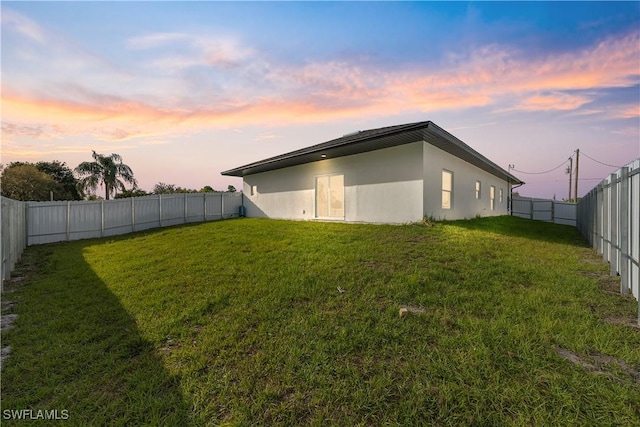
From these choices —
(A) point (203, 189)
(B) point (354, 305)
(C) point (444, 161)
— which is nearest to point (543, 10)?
(C) point (444, 161)

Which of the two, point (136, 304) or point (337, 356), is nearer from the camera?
point (337, 356)

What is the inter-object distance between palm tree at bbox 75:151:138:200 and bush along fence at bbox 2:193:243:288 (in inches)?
495

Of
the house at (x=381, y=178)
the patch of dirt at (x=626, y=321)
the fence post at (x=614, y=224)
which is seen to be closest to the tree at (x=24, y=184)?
the house at (x=381, y=178)

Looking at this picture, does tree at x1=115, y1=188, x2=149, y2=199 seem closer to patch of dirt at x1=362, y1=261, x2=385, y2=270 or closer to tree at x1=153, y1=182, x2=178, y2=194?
tree at x1=153, y1=182, x2=178, y2=194

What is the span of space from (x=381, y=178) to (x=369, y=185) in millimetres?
565

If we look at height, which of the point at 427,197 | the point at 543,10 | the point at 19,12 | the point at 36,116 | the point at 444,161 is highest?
the point at 543,10

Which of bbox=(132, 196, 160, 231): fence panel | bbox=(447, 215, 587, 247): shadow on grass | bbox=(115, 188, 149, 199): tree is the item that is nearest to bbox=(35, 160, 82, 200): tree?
bbox=(115, 188, 149, 199): tree

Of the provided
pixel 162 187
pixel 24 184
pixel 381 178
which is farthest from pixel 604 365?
pixel 24 184

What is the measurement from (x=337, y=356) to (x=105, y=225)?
13.6 m

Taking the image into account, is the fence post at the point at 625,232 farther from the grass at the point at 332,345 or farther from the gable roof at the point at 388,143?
the gable roof at the point at 388,143

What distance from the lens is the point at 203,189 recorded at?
87.7ft

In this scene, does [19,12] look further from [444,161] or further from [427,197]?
[444,161]

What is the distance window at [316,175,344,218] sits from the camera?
11.6 m

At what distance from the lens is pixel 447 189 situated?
36.4 ft
